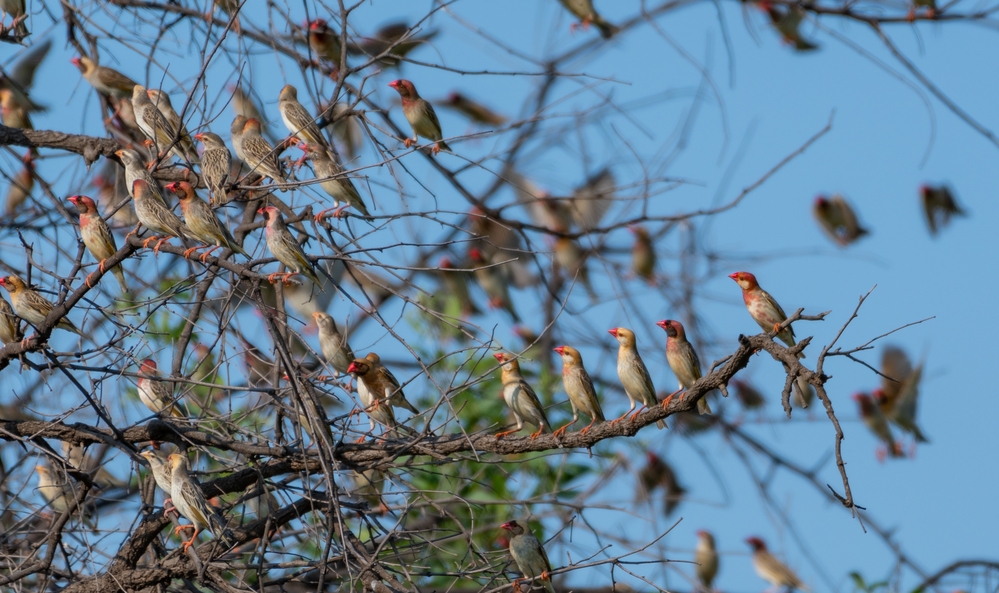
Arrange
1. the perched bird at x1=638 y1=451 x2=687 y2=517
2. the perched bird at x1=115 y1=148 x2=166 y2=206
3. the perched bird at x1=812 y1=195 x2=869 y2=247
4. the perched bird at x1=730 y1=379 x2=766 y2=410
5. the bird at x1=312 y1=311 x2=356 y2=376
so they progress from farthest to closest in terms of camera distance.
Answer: the perched bird at x1=812 y1=195 x2=869 y2=247, the perched bird at x1=638 y1=451 x2=687 y2=517, the perched bird at x1=730 y1=379 x2=766 y2=410, the bird at x1=312 y1=311 x2=356 y2=376, the perched bird at x1=115 y1=148 x2=166 y2=206

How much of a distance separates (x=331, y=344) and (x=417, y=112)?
1625 mm

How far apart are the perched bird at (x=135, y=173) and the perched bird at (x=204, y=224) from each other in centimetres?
13

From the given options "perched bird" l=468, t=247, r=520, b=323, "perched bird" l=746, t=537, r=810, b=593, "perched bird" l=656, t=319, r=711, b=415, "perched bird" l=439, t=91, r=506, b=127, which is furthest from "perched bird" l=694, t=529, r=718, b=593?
"perched bird" l=656, t=319, r=711, b=415

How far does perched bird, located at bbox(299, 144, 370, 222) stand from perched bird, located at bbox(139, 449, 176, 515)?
4.76 feet

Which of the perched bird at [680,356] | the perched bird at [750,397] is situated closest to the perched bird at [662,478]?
the perched bird at [750,397]

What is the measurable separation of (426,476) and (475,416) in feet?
2.47

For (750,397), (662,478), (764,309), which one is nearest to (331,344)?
(764,309)

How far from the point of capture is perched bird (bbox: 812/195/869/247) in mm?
14328

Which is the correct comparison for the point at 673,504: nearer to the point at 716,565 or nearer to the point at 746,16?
the point at 716,565

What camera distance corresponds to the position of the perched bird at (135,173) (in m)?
5.42

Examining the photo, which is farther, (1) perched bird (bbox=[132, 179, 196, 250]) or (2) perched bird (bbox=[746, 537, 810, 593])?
(2) perched bird (bbox=[746, 537, 810, 593])

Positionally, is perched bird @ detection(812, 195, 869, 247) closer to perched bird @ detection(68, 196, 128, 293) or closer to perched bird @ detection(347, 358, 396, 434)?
perched bird @ detection(347, 358, 396, 434)

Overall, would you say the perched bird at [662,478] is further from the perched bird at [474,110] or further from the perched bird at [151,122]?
the perched bird at [151,122]

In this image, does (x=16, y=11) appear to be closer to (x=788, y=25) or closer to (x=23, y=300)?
(x=23, y=300)
